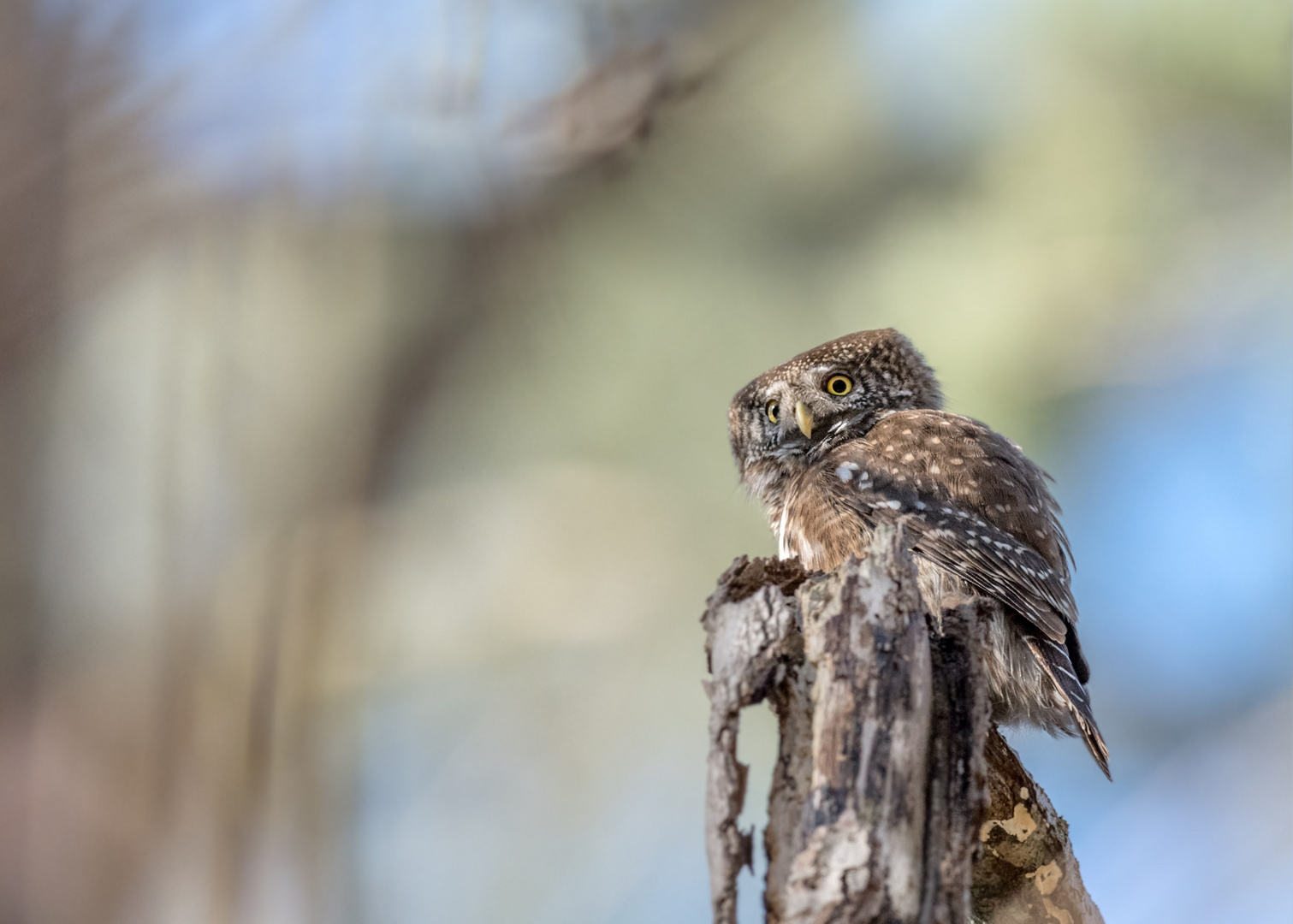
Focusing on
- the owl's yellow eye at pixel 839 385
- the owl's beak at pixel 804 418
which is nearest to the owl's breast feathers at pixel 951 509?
the owl's beak at pixel 804 418

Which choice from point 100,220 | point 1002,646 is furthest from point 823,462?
point 100,220

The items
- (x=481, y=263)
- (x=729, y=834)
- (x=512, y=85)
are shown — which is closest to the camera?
(x=729, y=834)

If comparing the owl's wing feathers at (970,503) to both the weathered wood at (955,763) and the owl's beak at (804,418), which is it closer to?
the owl's beak at (804,418)

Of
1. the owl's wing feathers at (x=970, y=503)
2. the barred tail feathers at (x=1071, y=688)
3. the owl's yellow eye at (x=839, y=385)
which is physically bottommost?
the barred tail feathers at (x=1071, y=688)

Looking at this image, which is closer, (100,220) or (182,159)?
(100,220)

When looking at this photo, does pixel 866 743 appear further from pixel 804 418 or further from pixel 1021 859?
pixel 804 418

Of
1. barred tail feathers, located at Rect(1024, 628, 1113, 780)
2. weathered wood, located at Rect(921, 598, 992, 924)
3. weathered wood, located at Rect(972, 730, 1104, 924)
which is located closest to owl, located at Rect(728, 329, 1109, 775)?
barred tail feathers, located at Rect(1024, 628, 1113, 780)

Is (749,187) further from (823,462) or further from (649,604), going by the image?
(823,462)

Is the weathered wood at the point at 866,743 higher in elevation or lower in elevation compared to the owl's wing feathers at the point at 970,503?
lower

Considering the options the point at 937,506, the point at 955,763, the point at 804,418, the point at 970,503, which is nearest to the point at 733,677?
the point at 955,763
